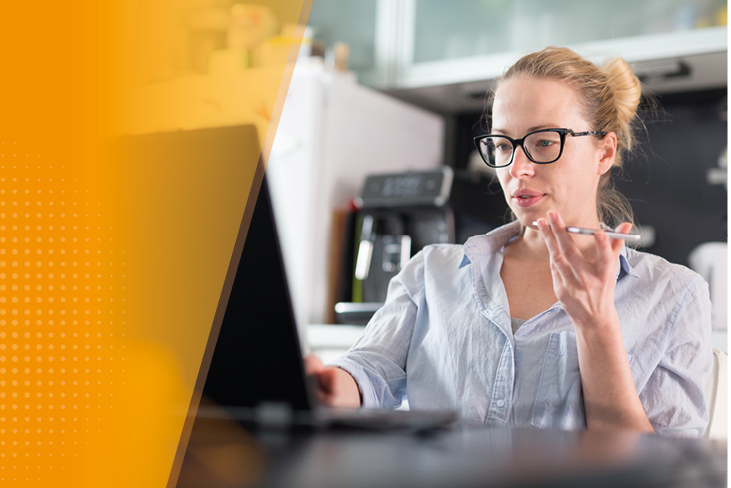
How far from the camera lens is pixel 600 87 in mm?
1102

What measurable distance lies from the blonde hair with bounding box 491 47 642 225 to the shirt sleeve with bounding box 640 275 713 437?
0.83 ft

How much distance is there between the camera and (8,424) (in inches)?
24.7

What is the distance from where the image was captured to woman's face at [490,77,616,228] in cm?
104

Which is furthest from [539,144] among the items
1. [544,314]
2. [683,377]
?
[683,377]

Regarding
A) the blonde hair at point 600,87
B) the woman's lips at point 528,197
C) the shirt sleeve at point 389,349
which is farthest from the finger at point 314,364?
the blonde hair at point 600,87

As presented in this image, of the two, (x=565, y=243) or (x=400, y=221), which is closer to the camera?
(x=565, y=243)

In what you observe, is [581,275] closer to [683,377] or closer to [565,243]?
[565,243]

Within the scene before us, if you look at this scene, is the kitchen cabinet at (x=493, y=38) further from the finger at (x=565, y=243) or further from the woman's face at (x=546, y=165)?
the finger at (x=565, y=243)

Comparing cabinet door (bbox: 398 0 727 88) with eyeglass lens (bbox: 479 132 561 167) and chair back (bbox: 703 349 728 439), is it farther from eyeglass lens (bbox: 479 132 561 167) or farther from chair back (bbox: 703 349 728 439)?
chair back (bbox: 703 349 728 439)

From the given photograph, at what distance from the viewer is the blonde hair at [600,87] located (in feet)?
3.53

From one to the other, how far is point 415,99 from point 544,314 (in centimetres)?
182

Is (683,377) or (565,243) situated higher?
(565,243)

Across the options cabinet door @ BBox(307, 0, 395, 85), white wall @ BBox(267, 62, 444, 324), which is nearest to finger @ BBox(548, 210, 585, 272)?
white wall @ BBox(267, 62, 444, 324)

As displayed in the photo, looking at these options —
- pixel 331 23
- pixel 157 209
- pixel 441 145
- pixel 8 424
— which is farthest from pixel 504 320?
pixel 331 23
